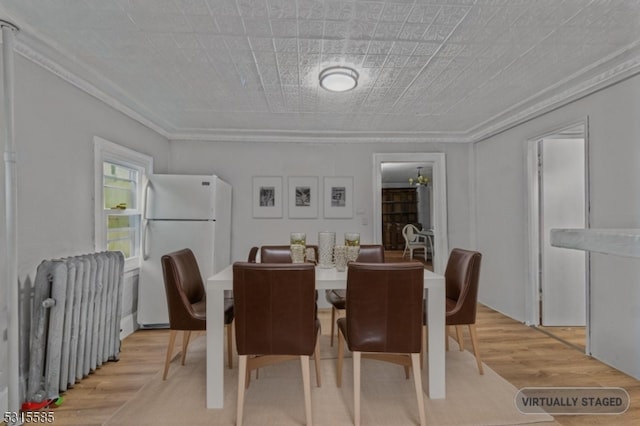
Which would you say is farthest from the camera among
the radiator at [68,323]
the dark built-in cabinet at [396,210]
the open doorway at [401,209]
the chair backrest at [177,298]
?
the dark built-in cabinet at [396,210]

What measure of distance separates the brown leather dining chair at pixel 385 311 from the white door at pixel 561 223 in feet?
8.04

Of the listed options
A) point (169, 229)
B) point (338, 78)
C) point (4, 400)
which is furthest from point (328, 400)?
point (169, 229)

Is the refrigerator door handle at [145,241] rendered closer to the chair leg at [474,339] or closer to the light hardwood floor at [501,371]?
the light hardwood floor at [501,371]

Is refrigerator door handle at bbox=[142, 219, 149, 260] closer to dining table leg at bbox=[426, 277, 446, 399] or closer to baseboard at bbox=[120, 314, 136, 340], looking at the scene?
baseboard at bbox=[120, 314, 136, 340]

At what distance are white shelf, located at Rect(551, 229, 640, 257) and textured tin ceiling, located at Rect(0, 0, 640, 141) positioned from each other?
167cm

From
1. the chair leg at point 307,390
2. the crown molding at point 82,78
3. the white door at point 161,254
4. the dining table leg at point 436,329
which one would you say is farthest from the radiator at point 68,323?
the dining table leg at point 436,329

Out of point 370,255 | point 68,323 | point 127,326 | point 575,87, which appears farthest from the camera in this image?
point 127,326

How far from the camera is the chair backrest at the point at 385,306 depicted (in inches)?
73.8

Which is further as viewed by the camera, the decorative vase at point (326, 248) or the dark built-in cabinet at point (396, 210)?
the dark built-in cabinet at point (396, 210)

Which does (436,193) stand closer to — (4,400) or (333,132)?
(333,132)

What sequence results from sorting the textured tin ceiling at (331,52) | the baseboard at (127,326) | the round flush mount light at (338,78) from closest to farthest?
the textured tin ceiling at (331,52) → the round flush mount light at (338,78) → the baseboard at (127,326)

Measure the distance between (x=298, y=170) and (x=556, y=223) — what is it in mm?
3011

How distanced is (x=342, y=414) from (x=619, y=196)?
2531 mm

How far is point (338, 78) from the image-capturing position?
8.46 feet
